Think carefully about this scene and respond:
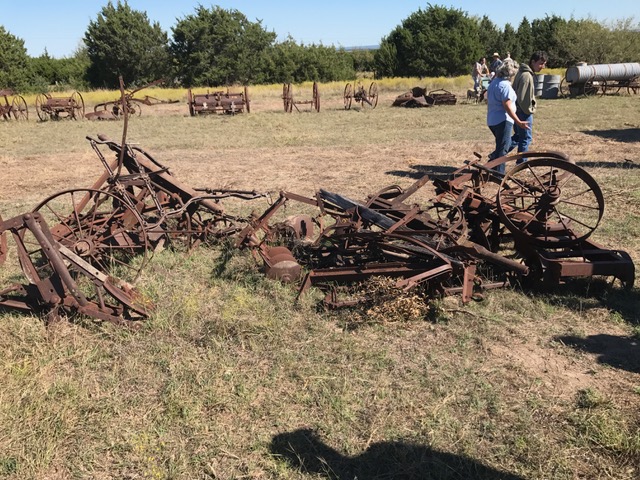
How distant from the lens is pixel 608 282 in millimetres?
4125

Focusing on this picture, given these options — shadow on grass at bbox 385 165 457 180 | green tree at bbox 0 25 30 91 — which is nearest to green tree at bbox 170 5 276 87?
green tree at bbox 0 25 30 91

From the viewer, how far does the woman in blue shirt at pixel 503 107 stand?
639 cm

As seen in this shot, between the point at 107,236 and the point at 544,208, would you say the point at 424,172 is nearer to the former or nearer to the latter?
the point at 544,208

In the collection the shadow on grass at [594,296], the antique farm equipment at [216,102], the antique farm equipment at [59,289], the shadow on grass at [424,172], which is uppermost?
the antique farm equipment at [216,102]

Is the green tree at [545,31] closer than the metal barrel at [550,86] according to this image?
No

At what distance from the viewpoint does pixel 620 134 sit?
11.6 meters

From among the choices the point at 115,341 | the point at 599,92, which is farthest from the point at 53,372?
the point at 599,92

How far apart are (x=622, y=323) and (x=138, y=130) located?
1521cm

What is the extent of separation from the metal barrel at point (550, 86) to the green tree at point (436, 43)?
22.5 meters

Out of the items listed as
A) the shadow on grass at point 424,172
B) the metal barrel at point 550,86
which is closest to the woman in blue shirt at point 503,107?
the shadow on grass at point 424,172

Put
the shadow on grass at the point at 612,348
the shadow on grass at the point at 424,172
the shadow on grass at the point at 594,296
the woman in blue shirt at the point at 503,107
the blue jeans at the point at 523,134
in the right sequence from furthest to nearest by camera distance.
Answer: the shadow on grass at the point at 424,172 → the blue jeans at the point at 523,134 → the woman in blue shirt at the point at 503,107 → the shadow on grass at the point at 594,296 → the shadow on grass at the point at 612,348

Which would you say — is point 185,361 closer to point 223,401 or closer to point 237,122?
point 223,401

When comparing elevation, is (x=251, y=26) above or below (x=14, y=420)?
above

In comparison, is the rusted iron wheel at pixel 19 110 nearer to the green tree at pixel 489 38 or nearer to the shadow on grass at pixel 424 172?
the shadow on grass at pixel 424 172
